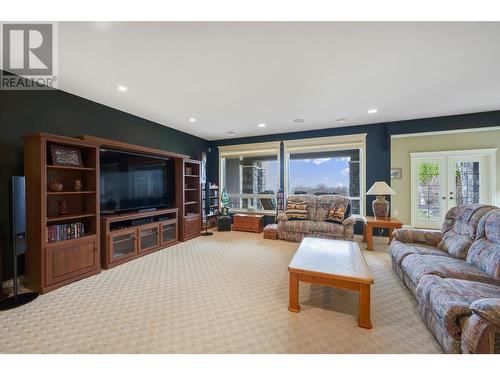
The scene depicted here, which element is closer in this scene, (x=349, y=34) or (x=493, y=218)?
(x=349, y=34)

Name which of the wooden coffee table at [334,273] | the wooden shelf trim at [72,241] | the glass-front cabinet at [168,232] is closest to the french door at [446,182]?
the wooden coffee table at [334,273]

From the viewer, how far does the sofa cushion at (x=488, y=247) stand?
183 cm

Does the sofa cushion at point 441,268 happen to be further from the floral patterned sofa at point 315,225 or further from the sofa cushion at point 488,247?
the floral patterned sofa at point 315,225

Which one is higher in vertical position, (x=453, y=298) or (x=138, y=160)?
(x=138, y=160)

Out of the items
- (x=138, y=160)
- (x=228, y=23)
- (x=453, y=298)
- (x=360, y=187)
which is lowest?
(x=453, y=298)

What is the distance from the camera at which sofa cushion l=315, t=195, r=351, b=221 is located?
466cm

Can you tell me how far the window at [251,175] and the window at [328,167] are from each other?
43cm

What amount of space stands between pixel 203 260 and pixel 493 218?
3.52 metres

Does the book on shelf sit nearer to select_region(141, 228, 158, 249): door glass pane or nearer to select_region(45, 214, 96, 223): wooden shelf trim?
select_region(45, 214, 96, 223): wooden shelf trim

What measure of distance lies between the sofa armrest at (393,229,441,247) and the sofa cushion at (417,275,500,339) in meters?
1.18

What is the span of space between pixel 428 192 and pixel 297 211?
3579mm

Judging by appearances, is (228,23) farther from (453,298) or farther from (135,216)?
(135,216)
